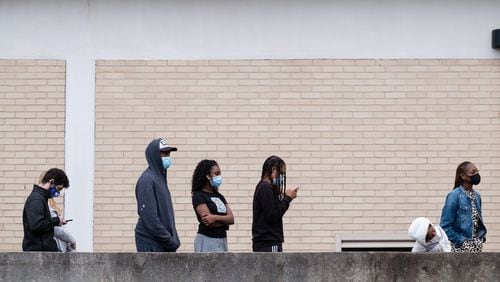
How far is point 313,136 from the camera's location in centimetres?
1634

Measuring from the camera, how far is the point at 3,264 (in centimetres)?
1212

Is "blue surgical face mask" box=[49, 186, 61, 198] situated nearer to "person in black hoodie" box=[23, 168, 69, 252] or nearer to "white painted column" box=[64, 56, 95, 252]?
"person in black hoodie" box=[23, 168, 69, 252]

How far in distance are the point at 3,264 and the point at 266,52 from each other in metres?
5.50

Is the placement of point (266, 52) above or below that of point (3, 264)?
above

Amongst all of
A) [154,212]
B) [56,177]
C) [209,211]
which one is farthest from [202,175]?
[56,177]

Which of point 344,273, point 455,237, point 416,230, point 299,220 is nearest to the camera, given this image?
point 344,273

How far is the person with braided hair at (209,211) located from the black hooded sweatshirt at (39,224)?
4.66 ft

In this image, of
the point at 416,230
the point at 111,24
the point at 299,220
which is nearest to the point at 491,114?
the point at 299,220

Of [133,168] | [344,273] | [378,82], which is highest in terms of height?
[378,82]

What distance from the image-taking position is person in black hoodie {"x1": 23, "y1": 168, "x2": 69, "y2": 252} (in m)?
12.9

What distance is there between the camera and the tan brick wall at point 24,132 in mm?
16328

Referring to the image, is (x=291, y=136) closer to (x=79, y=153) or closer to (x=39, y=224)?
(x=79, y=153)

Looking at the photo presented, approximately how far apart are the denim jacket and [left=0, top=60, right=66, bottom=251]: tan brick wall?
505 centimetres

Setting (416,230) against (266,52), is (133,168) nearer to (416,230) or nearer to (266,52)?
(266,52)
